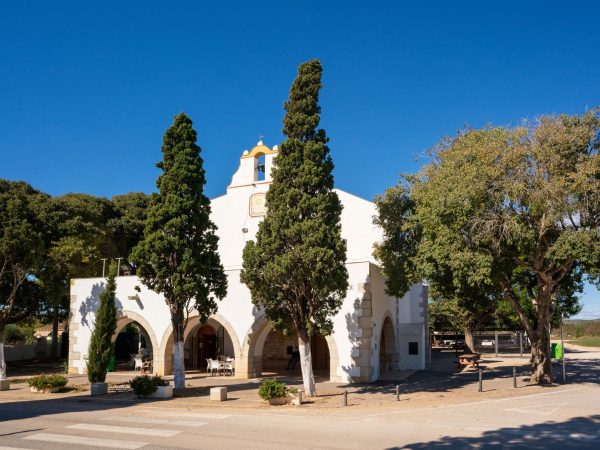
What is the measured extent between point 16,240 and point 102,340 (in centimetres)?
558

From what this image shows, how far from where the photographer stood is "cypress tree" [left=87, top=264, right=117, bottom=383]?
17297 mm

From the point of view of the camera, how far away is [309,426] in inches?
430

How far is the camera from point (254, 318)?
20391mm

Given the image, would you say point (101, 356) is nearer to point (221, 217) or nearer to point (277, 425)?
point (277, 425)

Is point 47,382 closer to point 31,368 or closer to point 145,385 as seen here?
point 145,385

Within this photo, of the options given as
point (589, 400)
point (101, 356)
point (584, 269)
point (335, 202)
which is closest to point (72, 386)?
point (101, 356)

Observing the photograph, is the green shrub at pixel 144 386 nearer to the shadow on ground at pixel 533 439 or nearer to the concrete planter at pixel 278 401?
the concrete planter at pixel 278 401

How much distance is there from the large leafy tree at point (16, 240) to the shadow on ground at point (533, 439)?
17030 mm

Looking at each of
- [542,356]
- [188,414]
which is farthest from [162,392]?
[542,356]

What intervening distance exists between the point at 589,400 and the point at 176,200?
13190mm

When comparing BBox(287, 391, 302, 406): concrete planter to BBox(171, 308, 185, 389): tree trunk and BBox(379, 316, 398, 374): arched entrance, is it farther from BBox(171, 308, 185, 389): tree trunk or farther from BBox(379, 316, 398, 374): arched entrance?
BBox(379, 316, 398, 374): arched entrance

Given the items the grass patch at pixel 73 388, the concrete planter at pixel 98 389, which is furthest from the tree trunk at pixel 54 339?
the concrete planter at pixel 98 389

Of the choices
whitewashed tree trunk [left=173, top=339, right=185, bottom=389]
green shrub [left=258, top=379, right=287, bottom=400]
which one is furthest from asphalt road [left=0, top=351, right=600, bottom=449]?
whitewashed tree trunk [left=173, top=339, right=185, bottom=389]

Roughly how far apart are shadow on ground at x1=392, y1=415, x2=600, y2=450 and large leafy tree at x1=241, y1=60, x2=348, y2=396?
6.13 meters
